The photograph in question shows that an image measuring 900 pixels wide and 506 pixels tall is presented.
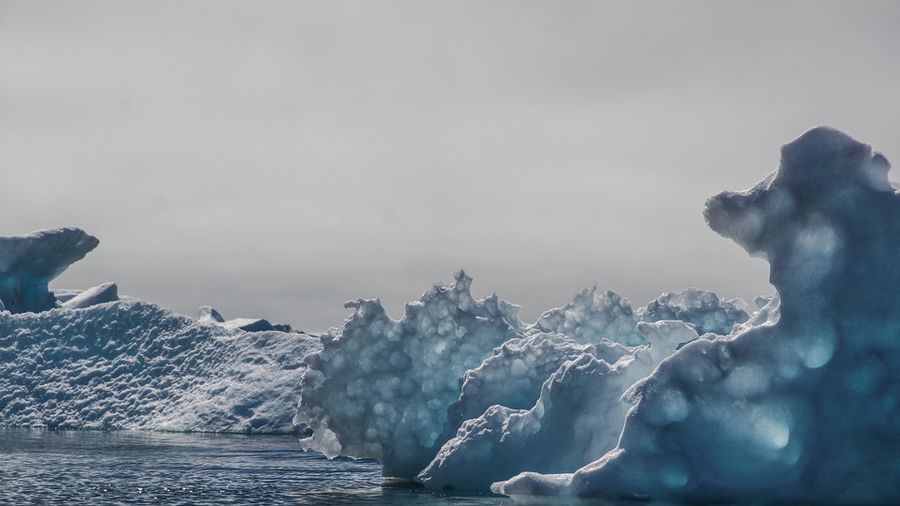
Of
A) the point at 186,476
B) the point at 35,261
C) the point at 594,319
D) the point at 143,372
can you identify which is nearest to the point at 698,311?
the point at 594,319

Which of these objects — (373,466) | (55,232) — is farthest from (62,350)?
(373,466)

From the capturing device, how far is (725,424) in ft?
39.8

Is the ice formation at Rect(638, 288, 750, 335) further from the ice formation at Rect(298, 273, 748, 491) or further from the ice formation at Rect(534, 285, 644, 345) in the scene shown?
the ice formation at Rect(298, 273, 748, 491)

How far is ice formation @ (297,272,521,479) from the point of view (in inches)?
703

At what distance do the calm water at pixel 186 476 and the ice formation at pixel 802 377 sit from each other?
2.99 meters

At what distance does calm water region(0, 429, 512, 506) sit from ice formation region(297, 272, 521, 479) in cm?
86

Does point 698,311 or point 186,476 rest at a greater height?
point 698,311

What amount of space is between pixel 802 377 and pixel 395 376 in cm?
814

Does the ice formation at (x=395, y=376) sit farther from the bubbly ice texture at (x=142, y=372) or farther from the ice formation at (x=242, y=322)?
the ice formation at (x=242, y=322)

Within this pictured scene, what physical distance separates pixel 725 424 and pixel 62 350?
39329 mm

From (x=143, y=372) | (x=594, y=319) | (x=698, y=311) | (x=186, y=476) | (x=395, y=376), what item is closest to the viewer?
(x=395, y=376)

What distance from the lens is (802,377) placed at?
12.0m

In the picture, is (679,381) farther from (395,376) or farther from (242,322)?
(242,322)

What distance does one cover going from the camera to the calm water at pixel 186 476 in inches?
604
